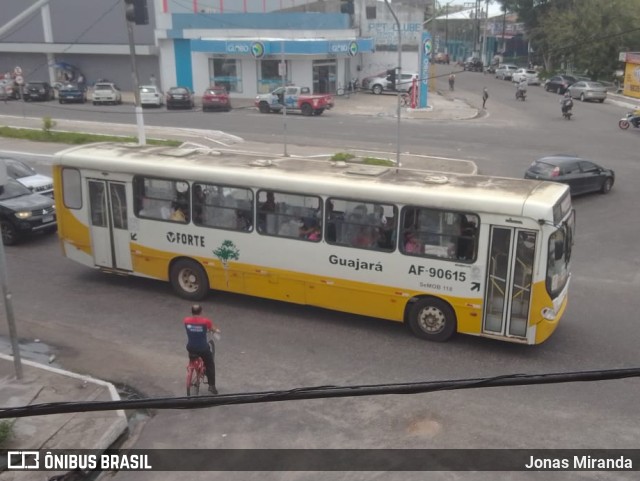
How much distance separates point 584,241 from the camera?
16.8 meters

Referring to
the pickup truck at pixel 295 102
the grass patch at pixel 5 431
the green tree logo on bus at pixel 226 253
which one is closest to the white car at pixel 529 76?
the pickup truck at pixel 295 102

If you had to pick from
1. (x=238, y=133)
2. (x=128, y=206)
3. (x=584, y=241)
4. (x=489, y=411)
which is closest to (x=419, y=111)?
(x=238, y=133)

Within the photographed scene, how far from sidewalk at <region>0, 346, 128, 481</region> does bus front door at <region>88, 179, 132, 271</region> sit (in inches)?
136

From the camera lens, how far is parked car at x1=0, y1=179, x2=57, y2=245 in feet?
53.6

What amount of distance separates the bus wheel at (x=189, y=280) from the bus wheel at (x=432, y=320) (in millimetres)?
3999

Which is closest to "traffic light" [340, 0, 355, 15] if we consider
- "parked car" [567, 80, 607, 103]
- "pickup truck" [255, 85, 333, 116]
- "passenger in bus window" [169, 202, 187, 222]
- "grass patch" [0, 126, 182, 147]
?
"pickup truck" [255, 85, 333, 116]

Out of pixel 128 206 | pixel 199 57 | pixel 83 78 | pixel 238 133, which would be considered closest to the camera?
pixel 128 206

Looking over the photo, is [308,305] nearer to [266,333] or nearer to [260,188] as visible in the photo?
[266,333]

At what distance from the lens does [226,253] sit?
40.3 feet

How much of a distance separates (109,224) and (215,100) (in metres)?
30.6

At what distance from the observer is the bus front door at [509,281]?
33.0 feet

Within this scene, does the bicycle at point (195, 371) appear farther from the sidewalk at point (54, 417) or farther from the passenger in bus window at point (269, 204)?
the passenger in bus window at point (269, 204)

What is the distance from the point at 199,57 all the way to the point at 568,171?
3560cm

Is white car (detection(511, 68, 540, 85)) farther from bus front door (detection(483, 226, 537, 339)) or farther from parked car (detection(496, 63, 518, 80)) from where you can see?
bus front door (detection(483, 226, 537, 339))
